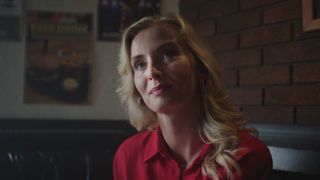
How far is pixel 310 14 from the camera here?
4.22 ft

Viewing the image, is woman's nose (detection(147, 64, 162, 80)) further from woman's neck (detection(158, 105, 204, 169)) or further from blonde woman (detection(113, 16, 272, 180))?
woman's neck (detection(158, 105, 204, 169))

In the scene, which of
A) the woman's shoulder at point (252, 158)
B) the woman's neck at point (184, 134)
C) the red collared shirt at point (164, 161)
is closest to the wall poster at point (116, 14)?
the red collared shirt at point (164, 161)

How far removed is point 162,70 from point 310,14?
1.87 ft

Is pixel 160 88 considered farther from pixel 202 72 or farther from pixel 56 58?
pixel 56 58

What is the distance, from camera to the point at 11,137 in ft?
5.26

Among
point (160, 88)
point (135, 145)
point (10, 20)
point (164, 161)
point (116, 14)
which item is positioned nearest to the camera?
point (160, 88)

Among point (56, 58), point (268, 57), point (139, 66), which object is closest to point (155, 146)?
point (139, 66)

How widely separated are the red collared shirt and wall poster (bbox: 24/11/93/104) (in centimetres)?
73

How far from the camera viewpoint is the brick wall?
1301 mm

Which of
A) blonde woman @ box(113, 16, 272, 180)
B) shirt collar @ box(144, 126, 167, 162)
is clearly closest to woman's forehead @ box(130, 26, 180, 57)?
blonde woman @ box(113, 16, 272, 180)

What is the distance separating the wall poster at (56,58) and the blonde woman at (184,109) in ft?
2.62

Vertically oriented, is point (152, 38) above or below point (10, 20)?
below

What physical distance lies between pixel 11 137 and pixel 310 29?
3.92 feet

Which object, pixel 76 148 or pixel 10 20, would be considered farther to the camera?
pixel 10 20
